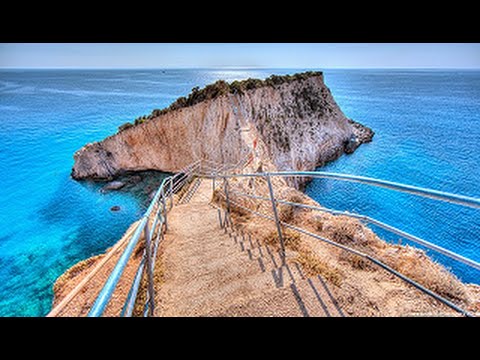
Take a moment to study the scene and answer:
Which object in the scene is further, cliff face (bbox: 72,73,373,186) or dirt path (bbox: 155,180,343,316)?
cliff face (bbox: 72,73,373,186)

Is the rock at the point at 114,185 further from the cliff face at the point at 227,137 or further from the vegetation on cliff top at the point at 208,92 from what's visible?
the vegetation on cliff top at the point at 208,92

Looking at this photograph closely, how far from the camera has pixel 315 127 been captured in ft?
109

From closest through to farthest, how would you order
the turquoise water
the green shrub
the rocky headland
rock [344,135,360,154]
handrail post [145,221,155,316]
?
handrail post [145,221,155,316], the rocky headland, the turquoise water, the green shrub, rock [344,135,360,154]

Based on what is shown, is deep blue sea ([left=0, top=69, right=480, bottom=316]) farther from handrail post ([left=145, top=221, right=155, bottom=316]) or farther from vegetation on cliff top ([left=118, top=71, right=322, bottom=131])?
handrail post ([left=145, top=221, right=155, bottom=316])

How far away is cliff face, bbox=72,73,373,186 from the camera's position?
75.7ft

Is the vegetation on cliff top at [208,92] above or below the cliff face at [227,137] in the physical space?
above

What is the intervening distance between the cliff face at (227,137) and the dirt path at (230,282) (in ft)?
50.1

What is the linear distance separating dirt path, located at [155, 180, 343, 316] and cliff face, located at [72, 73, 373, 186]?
15.3 metres

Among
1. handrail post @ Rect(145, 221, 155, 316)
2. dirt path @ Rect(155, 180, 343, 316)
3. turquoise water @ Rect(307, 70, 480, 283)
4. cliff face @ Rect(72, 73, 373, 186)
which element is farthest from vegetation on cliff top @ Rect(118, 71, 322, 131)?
handrail post @ Rect(145, 221, 155, 316)

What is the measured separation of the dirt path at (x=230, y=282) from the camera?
243 centimetres

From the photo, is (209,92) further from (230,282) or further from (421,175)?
(421,175)

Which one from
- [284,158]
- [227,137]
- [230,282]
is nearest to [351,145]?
[284,158]

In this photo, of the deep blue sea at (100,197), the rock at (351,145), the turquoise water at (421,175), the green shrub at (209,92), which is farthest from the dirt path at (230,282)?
the rock at (351,145)
